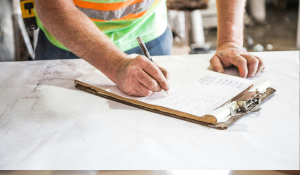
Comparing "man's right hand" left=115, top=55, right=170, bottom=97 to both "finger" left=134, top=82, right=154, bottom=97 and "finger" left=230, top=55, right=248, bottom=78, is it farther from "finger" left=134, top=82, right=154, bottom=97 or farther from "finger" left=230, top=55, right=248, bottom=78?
"finger" left=230, top=55, right=248, bottom=78

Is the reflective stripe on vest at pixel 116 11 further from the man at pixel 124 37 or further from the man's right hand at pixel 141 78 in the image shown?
the man's right hand at pixel 141 78

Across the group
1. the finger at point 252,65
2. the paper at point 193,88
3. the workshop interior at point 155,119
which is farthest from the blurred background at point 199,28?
the finger at point 252,65

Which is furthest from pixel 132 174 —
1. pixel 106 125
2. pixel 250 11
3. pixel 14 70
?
pixel 250 11

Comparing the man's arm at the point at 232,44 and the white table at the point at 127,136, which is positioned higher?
the man's arm at the point at 232,44

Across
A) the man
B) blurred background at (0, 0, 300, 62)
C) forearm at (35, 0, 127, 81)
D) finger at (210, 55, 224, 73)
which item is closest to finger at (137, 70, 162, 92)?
the man

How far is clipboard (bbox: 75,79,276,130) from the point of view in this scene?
639mm

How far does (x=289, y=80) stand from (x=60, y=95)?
24.8 inches

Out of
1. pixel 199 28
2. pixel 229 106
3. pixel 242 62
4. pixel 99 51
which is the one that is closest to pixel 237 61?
pixel 242 62

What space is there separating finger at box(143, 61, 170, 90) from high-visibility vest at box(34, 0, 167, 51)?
0.38 m

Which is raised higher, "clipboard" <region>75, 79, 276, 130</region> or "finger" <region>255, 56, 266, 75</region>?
"finger" <region>255, 56, 266, 75</region>

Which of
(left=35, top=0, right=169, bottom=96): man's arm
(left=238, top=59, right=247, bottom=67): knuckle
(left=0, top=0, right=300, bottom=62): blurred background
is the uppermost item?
(left=35, top=0, right=169, bottom=96): man's arm

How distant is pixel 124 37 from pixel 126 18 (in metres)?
0.08

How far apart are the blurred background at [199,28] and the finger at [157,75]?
663 millimetres

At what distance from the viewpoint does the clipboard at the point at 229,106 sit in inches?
25.1
